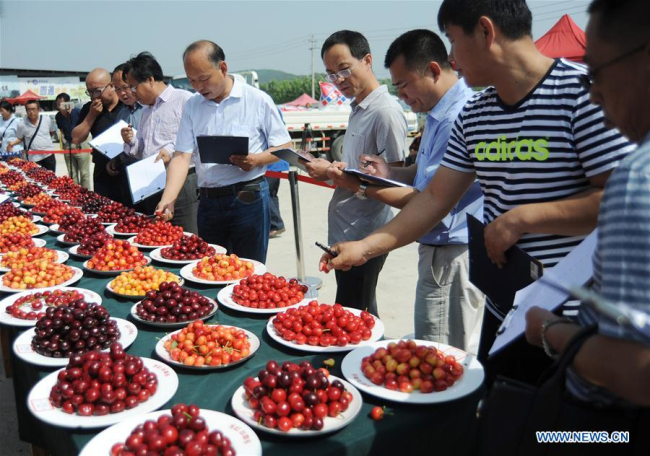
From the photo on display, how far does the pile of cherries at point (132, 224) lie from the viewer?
3.97 meters

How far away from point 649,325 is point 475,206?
2.04 metres

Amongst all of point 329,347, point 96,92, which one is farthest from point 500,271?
point 96,92

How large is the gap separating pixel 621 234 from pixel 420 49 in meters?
2.18

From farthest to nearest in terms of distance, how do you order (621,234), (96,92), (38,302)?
(96,92)
(38,302)
(621,234)

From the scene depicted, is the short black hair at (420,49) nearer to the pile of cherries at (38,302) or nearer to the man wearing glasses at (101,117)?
the pile of cherries at (38,302)

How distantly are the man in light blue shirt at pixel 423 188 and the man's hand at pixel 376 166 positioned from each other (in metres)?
0.20

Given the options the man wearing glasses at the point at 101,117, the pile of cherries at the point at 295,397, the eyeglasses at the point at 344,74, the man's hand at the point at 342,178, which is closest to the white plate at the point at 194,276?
the man's hand at the point at 342,178

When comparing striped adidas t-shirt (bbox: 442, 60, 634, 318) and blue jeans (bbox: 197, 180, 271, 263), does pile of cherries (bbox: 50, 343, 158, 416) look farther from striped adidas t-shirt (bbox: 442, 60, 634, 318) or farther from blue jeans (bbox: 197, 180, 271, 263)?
blue jeans (bbox: 197, 180, 271, 263)

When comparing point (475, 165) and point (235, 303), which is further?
point (235, 303)

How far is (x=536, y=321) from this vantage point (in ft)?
4.14

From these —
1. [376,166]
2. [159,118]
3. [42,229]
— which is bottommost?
[42,229]

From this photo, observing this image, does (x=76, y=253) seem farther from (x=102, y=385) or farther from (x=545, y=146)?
(x=545, y=146)

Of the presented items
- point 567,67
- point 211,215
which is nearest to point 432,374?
point 567,67

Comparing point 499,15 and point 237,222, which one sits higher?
point 499,15
